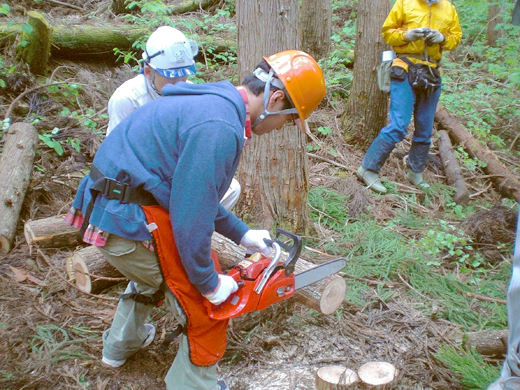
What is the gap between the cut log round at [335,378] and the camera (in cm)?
234

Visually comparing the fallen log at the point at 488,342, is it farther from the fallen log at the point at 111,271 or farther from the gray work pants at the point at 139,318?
the gray work pants at the point at 139,318

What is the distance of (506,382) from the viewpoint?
1.46 metres

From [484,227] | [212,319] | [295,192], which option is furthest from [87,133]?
[484,227]

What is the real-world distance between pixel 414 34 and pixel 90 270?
3.88m

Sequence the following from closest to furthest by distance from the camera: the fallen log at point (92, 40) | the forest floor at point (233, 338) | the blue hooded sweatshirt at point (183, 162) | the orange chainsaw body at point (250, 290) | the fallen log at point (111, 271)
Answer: the blue hooded sweatshirt at point (183, 162) < the orange chainsaw body at point (250, 290) < the forest floor at point (233, 338) < the fallen log at point (111, 271) < the fallen log at point (92, 40)

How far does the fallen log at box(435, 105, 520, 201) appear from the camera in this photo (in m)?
5.24

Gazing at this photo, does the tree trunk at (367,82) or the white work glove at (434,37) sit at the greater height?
the white work glove at (434,37)

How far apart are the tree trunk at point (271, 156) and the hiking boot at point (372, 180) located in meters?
1.49

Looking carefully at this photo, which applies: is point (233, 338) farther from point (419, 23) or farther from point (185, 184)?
point (419, 23)

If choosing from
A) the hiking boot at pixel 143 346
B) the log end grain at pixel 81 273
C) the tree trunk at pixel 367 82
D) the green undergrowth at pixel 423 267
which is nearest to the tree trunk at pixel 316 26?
the tree trunk at pixel 367 82

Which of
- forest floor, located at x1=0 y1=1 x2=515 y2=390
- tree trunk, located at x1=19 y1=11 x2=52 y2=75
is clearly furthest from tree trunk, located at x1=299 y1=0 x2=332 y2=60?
forest floor, located at x1=0 y1=1 x2=515 y2=390

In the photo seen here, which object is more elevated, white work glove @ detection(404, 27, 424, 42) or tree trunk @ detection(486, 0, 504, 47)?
white work glove @ detection(404, 27, 424, 42)

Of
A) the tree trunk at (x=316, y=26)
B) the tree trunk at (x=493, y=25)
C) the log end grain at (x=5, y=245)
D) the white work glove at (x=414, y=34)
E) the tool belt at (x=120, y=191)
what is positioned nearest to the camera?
the tool belt at (x=120, y=191)

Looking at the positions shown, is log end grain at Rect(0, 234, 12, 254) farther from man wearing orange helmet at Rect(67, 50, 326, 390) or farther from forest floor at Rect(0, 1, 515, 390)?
man wearing orange helmet at Rect(67, 50, 326, 390)
